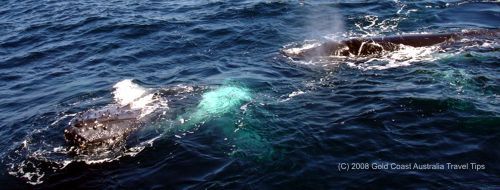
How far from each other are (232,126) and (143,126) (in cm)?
268

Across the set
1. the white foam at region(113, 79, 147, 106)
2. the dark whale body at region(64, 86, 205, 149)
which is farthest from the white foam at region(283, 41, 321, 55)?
the dark whale body at region(64, 86, 205, 149)

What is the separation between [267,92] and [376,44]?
5628mm

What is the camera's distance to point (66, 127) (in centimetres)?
1329

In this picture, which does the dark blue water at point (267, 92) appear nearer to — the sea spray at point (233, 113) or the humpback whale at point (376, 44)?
the sea spray at point (233, 113)

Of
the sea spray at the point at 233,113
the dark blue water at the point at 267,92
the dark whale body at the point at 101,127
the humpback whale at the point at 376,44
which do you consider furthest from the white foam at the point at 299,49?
the dark whale body at the point at 101,127

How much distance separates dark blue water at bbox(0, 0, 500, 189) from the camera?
10.8m

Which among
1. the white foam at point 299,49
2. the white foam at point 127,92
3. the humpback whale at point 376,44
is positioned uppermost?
the humpback whale at point 376,44

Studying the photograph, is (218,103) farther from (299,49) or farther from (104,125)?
(299,49)

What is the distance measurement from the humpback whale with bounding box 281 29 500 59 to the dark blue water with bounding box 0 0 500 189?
2.44 feet

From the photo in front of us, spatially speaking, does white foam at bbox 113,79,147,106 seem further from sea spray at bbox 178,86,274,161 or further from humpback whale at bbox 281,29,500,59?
humpback whale at bbox 281,29,500,59

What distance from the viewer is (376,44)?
1780 centimetres

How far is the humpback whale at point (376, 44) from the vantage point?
57.9 ft

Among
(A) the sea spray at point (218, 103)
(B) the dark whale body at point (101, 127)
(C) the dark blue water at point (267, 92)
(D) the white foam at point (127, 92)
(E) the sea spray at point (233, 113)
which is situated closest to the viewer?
(C) the dark blue water at point (267, 92)

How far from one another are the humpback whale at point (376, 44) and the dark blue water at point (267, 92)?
744mm
